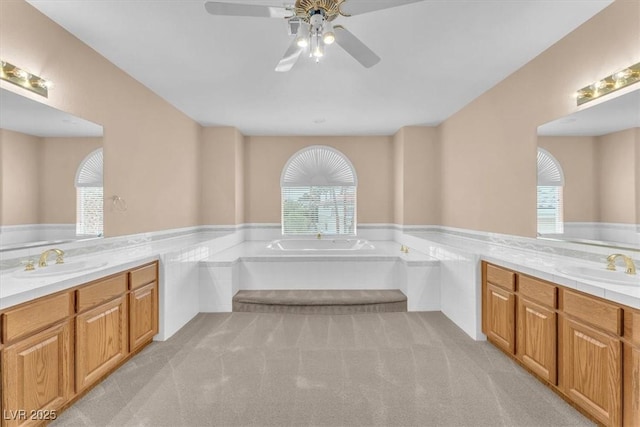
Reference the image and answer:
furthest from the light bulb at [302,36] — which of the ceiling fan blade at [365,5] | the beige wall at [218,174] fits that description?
the beige wall at [218,174]

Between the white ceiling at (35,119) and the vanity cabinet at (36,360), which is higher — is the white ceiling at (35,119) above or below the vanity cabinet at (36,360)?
above

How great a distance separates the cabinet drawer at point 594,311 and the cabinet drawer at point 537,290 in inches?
3.8

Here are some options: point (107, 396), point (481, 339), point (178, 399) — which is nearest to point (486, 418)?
point (481, 339)

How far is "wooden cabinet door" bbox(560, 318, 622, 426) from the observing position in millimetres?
1545

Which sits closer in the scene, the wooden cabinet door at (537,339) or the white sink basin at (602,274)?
the white sink basin at (602,274)

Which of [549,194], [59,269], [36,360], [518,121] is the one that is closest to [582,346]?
[549,194]

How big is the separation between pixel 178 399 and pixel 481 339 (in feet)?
8.61

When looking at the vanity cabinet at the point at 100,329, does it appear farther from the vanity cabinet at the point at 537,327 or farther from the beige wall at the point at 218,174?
the vanity cabinet at the point at 537,327

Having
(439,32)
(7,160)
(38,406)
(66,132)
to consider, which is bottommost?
(38,406)

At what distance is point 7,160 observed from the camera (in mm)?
1914

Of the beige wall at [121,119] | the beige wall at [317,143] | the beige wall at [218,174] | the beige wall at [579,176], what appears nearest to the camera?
the beige wall at [121,119]

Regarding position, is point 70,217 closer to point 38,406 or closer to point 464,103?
point 38,406

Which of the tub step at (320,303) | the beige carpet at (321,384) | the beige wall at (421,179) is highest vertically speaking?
the beige wall at (421,179)

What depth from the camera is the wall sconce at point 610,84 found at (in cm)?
193
